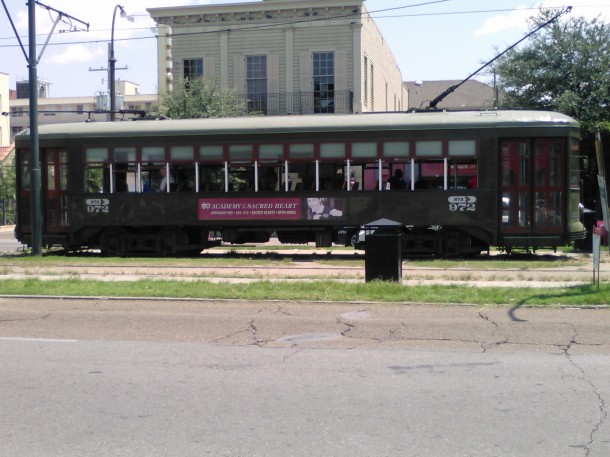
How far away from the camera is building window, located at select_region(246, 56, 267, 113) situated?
35562 millimetres

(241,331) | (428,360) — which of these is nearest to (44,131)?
(241,331)

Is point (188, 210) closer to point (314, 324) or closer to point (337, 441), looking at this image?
point (314, 324)

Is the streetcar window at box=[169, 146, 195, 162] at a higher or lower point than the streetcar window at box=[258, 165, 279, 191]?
higher

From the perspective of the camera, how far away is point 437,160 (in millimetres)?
18234

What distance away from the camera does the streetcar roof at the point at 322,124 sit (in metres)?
17.9

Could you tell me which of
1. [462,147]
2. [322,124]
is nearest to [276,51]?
[322,124]

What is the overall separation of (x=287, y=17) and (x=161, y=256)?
18587 millimetres

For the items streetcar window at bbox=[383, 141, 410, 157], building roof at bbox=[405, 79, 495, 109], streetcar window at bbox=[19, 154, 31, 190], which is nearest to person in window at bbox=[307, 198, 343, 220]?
streetcar window at bbox=[383, 141, 410, 157]

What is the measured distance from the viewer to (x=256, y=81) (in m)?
35.8

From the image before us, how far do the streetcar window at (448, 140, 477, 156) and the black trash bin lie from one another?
5.53 meters

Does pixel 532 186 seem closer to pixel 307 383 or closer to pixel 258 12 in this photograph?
pixel 307 383

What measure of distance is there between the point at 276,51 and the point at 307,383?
98.5ft

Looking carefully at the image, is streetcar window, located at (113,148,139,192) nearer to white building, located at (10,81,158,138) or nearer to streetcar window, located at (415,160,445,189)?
streetcar window, located at (415,160,445,189)

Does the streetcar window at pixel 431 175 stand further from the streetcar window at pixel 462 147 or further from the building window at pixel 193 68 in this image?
the building window at pixel 193 68
